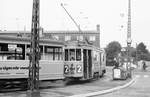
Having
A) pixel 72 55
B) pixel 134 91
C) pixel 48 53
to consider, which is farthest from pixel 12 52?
pixel 134 91

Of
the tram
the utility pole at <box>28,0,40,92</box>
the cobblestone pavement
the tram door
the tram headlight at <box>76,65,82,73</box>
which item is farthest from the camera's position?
the tram door

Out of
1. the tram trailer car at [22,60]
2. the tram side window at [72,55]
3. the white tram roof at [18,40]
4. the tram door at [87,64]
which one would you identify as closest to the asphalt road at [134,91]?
the tram door at [87,64]

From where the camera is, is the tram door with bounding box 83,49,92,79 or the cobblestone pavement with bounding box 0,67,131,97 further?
the tram door with bounding box 83,49,92,79

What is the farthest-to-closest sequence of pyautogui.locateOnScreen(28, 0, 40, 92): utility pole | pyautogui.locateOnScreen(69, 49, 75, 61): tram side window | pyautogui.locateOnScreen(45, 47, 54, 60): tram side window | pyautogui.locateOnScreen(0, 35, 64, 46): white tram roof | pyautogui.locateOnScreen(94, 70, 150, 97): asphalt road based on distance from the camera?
pyautogui.locateOnScreen(69, 49, 75, 61): tram side window < pyautogui.locateOnScreen(45, 47, 54, 60): tram side window < pyautogui.locateOnScreen(0, 35, 64, 46): white tram roof < pyautogui.locateOnScreen(94, 70, 150, 97): asphalt road < pyautogui.locateOnScreen(28, 0, 40, 92): utility pole

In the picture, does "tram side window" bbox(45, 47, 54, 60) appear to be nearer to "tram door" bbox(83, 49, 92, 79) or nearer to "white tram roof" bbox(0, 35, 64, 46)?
"white tram roof" bbox(0, 35, 64, 46)

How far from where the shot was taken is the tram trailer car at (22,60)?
17438 mm

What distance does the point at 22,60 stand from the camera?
18.2 m

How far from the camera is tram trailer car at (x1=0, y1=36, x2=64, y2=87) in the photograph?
17.4 metres

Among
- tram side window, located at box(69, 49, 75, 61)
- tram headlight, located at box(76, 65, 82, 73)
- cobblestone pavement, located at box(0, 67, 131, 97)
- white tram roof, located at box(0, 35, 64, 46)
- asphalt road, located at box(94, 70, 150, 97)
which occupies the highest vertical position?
white tram roof, located at box(0, 35, 64, 46)

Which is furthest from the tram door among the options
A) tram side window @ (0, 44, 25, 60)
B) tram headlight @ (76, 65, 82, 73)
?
tram side window @ (0, 44, 25, 60)

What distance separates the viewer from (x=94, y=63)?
87.2 feet

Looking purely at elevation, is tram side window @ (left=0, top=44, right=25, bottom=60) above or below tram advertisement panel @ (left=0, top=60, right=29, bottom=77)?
above

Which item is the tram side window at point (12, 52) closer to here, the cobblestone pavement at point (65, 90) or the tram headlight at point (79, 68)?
the cobblestone pavement at point (65, 90)

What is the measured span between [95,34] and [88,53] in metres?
69.0
